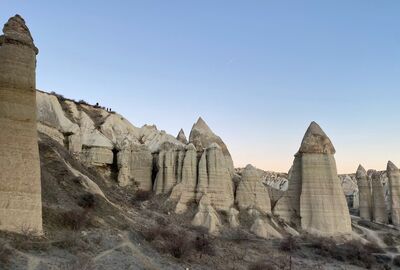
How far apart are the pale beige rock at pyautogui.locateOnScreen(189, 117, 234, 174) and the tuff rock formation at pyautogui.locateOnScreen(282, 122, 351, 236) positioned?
7.21 meters

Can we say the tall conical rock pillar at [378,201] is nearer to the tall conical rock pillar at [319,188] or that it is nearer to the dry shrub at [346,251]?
the tall conical rock pillar at [319,188]

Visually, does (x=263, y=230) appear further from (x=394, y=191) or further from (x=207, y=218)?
(x=394, y=191)

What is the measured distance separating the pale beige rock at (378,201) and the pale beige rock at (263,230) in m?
21.1

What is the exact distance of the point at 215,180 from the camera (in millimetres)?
44375

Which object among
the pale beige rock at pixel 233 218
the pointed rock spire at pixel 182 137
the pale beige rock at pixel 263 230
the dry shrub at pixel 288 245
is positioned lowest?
the dry shrub at pixel 288 245

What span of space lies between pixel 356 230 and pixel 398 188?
39.5 feet

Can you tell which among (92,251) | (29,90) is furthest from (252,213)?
(29,90)

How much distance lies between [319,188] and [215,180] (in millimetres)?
9914

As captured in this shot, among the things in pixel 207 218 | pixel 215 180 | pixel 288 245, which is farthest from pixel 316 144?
pixel 207 218

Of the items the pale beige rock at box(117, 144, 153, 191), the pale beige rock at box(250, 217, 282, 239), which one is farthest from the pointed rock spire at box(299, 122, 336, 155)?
the pale beige rock at box(117, 144, 153, 191)

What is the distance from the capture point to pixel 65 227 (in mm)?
25609

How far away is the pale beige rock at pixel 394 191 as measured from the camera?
5681 centimetres

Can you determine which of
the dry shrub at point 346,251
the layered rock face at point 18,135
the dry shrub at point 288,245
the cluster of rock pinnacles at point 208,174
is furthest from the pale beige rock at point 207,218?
the layered rock face at point 18,135

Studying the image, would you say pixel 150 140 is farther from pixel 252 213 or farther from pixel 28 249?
pixel 28 249
